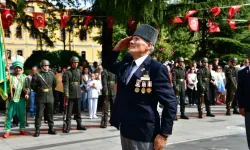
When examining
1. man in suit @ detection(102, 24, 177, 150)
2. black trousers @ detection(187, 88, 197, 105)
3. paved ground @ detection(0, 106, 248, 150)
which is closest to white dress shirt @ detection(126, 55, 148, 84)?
man in suit @ detection(102, 24, 177, 150)

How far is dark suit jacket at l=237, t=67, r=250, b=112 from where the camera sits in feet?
19.6

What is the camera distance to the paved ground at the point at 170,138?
780 centimetres

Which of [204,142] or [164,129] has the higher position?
[164,129]

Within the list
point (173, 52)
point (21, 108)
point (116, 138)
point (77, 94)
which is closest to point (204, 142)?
point (116, 138)

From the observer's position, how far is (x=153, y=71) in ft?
11.6

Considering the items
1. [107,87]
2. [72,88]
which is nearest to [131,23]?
[107,87]

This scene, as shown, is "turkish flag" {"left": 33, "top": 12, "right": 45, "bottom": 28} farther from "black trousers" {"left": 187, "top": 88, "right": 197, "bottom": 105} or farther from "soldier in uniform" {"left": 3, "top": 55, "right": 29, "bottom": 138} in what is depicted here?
"black trousers" {"left": 187, "top": 88, "right": 197, "bottom": 105}

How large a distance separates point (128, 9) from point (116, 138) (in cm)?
622

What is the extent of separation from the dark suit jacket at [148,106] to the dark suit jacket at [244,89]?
2.86m

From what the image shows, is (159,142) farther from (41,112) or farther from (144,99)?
(41,112)

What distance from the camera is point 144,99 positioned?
11.7 ft

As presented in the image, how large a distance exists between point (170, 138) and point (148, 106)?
5.31 meters

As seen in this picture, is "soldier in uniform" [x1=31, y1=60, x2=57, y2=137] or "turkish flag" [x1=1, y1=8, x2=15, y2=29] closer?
"soldier in uniform" [x1=31, y1=60, x2=57, y2=137]

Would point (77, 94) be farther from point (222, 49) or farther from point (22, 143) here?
point (222, 49)
